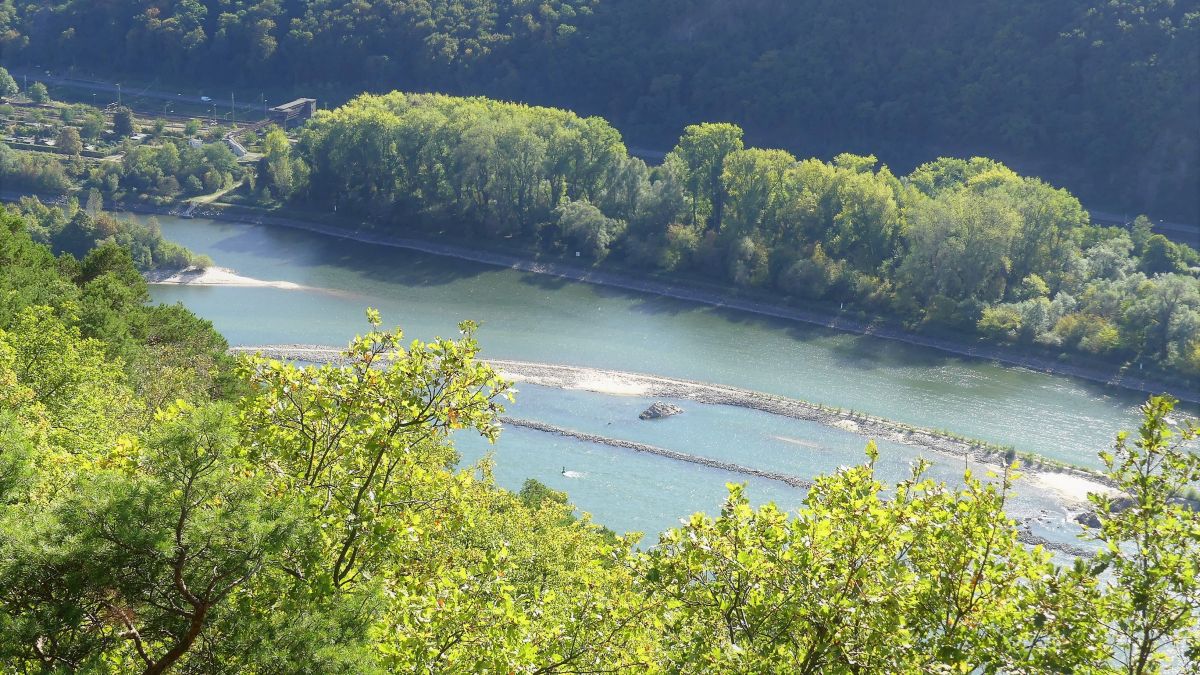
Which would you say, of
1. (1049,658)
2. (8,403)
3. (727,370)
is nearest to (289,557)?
(1049,658)

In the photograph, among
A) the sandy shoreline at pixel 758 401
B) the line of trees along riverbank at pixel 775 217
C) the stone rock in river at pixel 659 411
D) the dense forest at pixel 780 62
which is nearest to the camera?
the sandy shoreline at pixel 758 401

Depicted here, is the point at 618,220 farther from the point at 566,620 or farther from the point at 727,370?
the point at 566,620

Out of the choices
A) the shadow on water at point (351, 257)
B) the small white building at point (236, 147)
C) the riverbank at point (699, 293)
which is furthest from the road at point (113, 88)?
the shadow on water at point (351, 257)

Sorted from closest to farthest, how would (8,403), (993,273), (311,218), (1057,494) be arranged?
(8,403) → (1057,494) → (993,273) → (311,218)

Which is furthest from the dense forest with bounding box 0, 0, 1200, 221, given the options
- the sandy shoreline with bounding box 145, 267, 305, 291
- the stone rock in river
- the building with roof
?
the stone rock in river

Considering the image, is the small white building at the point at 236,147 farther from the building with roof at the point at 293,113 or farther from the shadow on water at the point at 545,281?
the shadow on water at the point at 545,281

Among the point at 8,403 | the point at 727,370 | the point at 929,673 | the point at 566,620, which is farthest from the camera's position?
the point at 727,370

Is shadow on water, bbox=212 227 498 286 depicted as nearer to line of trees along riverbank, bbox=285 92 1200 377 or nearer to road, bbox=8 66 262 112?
line of trees along riverbank, bbox=285 92 1200 377
